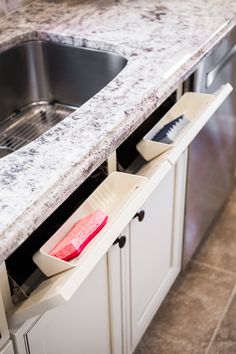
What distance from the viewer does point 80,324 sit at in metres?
1.13

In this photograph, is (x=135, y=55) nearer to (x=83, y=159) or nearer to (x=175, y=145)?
(x=175, y=145)

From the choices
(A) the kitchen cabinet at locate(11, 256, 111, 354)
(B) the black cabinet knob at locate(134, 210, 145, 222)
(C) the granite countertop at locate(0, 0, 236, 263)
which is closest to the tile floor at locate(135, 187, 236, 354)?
(A) the kitchen cabinet at locate(11, 256, 111, 354)

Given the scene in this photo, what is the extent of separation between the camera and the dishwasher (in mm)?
1527

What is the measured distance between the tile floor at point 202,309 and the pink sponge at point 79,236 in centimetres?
79

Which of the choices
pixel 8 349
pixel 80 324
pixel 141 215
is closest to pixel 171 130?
pixel 141 215

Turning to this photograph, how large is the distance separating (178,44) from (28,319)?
0.83 metres

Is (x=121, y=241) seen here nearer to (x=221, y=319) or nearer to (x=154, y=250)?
(x=154, y=250)

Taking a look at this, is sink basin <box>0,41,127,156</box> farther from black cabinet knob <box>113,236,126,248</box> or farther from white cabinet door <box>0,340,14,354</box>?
white cabinet door <box>0,340,14,354</box>

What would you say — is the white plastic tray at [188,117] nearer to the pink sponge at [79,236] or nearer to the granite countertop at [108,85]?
the granite countertop at [108,85]

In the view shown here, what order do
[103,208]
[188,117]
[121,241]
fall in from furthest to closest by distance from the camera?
[188,117] < [121,241] < [103,208]

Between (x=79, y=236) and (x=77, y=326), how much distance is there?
289 millimetres

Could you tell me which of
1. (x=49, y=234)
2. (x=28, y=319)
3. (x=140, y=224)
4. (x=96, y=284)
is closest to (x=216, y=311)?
(x=140, y=224)

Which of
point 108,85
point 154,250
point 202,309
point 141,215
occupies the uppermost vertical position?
point 108,85

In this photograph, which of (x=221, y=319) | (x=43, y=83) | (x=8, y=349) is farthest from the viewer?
(x=221, y=319)
